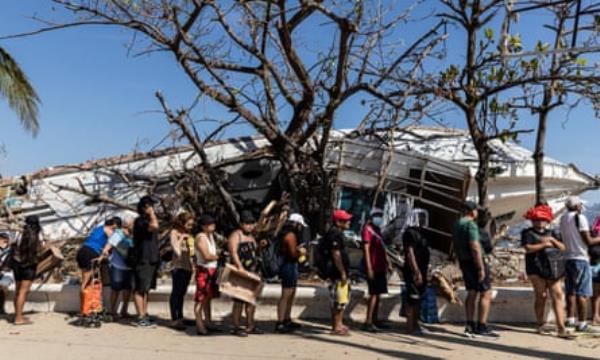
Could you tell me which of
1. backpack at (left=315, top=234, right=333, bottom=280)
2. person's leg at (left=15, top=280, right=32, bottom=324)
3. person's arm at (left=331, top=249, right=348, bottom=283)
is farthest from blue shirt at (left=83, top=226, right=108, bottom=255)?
person's arm at (left=331, top=249, right=348, bottom=283)

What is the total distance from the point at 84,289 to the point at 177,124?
3.65m

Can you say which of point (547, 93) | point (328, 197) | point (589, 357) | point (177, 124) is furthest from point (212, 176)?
point (589, 357)

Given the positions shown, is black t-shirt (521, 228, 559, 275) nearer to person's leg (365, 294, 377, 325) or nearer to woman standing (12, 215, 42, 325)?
person's leg (365, 294, 377, 325)

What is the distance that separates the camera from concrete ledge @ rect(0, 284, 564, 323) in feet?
27.3

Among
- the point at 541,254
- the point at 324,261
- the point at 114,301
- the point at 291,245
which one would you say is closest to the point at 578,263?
the point at 541,254

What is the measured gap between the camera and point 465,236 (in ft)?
24.0

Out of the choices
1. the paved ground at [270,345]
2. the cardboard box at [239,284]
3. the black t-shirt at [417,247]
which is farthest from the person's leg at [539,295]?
the cardboard box at [239,284]

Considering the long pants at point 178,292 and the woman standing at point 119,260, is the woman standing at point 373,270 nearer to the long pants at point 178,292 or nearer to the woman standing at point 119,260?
the long pants at point 178,292

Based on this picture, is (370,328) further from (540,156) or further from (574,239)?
(540,156)

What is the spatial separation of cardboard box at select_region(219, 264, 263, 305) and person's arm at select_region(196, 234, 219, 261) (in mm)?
305

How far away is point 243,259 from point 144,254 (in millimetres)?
1317

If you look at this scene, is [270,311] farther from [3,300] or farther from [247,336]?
[3,300]

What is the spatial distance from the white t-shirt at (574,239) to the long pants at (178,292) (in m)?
4.71

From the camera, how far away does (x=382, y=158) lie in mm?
11211
